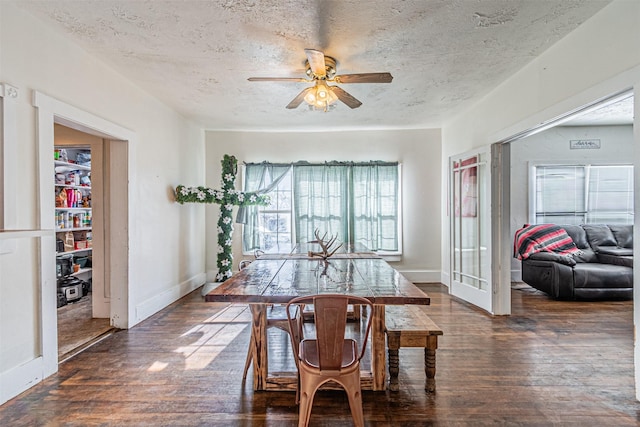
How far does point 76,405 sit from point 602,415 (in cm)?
340

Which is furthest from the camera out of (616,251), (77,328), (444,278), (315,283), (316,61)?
(444,278)

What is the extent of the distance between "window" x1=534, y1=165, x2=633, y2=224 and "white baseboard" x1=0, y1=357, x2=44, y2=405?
694 cm

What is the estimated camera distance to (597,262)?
196 inches

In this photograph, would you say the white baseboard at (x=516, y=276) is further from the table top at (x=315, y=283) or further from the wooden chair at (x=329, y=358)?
the wooden chair at (x=329, y=358)

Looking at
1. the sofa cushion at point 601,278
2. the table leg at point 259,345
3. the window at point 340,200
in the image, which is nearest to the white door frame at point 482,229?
the window at point 340,200

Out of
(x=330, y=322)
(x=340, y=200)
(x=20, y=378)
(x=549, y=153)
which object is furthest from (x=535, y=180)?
(x=20, y=378)

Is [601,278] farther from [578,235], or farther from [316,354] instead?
[316,354]

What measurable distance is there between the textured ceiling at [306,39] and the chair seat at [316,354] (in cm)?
230

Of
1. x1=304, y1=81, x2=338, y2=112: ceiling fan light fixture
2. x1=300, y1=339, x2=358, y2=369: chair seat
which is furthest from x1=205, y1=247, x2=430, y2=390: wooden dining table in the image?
x1=304, y1=81, x2=338, y2=112: ceiling fan light fixture

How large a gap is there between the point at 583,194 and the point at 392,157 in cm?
345

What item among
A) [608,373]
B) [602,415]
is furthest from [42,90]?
[608,373]

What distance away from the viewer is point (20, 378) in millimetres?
2250

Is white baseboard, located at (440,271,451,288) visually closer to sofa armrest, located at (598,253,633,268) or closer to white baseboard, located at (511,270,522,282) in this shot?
white baseboard, located at (511,270,522,282)

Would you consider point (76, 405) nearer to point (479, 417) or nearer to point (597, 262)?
point (479, 417)
